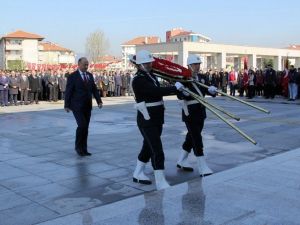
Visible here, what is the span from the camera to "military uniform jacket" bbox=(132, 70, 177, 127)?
5801mm

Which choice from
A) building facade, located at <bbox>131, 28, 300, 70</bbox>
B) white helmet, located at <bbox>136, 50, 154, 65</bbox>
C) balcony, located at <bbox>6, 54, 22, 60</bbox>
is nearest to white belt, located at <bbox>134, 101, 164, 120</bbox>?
white helmet, located at <bbox>136, 50, 154, 65</bbox>

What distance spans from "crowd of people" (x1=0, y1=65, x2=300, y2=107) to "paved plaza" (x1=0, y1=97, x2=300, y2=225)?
9485 mm

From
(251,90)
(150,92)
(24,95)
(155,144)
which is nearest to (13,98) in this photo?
(24,95)

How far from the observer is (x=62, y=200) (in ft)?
18.4

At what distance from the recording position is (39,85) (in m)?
21.8

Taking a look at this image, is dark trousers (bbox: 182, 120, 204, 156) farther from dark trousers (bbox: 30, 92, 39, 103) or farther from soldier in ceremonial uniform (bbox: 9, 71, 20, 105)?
dark trousers (bbox: 30, 92, 39, 103)

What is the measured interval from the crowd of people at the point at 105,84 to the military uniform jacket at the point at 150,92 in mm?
15724

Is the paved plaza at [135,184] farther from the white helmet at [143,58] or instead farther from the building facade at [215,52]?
the building facade at [215,52]

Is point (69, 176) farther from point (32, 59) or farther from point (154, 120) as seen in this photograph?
point (32, 59)

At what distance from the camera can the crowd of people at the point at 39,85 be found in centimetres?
2077

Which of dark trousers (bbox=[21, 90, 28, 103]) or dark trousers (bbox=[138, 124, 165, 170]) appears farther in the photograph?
dark trousers (bbox=[21, 90, 28, 103])

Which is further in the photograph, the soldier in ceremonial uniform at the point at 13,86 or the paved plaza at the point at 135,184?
the soldier in ceremonial uniform at the point at 13,86

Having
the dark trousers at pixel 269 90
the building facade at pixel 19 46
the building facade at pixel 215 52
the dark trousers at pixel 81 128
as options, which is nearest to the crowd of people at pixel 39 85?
the dark trousers at pixel 269 90

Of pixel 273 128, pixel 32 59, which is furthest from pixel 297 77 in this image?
pixel 32 59
